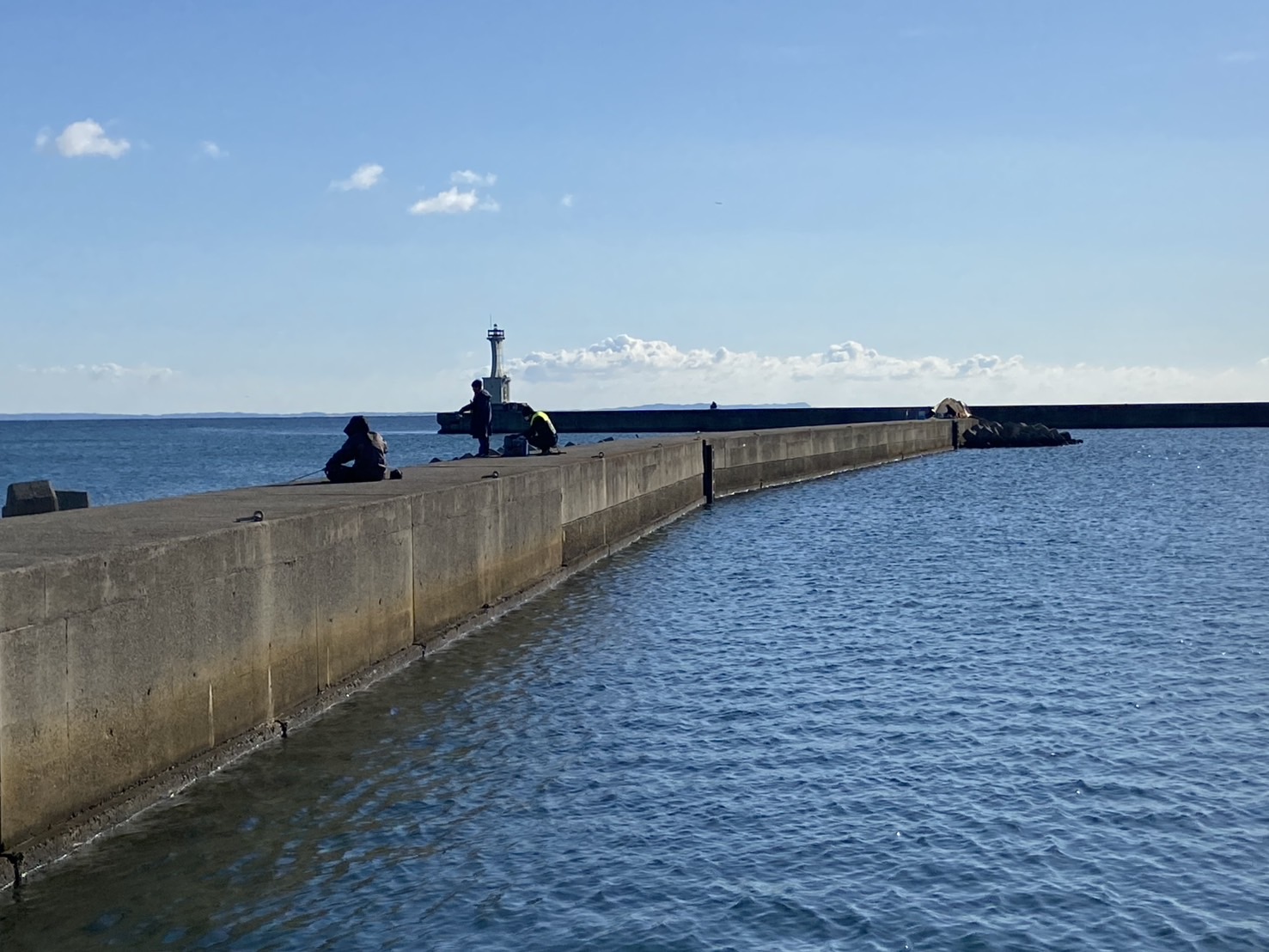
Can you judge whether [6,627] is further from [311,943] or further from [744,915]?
[744,915]

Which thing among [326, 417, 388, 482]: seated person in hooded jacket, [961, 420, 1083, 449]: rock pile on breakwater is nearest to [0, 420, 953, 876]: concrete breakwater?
[326, 417, 388, 482]: seated person in hooded jacket

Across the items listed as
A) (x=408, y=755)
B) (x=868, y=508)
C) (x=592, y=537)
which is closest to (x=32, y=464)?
(x=868, y=508)

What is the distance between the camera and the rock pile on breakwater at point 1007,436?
264 ft

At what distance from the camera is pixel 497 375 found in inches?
3880

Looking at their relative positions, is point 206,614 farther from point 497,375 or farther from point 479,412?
point 497,375

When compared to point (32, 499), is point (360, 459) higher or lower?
higher

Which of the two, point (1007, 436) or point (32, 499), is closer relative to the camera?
point (32, 499)

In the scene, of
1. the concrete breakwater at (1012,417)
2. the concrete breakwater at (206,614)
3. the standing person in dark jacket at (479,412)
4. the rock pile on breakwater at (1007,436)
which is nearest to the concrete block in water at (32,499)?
the concrete breakwater at (206,614)

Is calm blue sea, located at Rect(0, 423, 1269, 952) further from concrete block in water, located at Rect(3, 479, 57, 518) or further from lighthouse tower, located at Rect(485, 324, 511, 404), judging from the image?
lighthouse tower, located at Rect(485, 324, 511, 404)

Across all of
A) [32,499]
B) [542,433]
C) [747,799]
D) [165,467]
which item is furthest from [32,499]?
[165,467]

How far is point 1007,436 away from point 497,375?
3498 cm

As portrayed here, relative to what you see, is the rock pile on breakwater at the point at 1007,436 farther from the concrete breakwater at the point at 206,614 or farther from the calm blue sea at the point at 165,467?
the concrete breakwater at the point at 206,614

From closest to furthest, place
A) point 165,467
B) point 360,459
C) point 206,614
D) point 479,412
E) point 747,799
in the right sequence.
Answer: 1. point 747,799
2. point 206,614
3. point 360,459
4. point 479,412
5. point 165,467

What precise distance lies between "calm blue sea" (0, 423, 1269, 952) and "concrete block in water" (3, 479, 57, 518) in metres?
4.83
